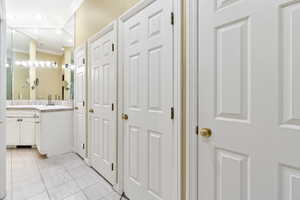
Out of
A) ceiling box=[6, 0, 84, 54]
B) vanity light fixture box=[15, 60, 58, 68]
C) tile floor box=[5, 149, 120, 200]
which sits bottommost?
tile floor box=[5, 149, 120, 200]

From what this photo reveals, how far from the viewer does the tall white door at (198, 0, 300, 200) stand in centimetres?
90

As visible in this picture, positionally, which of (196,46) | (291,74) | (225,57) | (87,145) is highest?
(196,46)

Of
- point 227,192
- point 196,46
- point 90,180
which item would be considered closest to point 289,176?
point 227,192

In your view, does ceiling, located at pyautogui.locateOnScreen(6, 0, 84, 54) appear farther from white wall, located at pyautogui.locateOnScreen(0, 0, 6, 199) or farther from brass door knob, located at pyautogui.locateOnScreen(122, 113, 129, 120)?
brass door knob, located at pyautogui.locateOnScreen(122, 113, 129, 120)

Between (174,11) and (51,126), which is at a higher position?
(174,11)

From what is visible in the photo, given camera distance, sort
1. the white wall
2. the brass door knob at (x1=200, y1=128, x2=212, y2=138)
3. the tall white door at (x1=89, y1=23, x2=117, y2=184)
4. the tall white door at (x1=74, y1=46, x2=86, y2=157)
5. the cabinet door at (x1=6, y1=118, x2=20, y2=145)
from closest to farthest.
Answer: the brass door knob at (x1=200, y1=128, x2=212, y2=138), the white wall, the tall white door at (x1=89, y1=23, x2=117, y2=184), the tall white door at (x1=74, y1=46, x2=86, y2=157), the cabinet door at (x1=6, y1=118, x2=20, y2=145)

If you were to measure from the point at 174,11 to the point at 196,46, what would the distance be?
375mm

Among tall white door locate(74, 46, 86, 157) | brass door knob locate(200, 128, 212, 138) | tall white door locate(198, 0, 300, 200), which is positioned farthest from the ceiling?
brass door knob locate(200, 128, 212, 138)

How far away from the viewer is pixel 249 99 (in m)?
1.06

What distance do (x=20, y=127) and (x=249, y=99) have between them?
4629 millimetres

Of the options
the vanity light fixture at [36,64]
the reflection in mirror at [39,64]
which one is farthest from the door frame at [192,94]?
the vanity light fixture at [36,64]

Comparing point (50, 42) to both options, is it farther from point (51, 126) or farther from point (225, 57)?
point (225, 57)

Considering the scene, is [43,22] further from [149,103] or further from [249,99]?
[249,99]

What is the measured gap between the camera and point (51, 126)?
3709 mm
